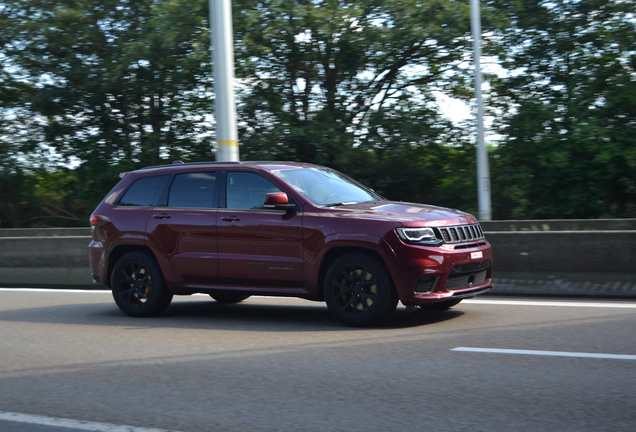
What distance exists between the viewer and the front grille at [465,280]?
26.5ft

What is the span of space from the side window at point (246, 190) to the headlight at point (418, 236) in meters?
1.59

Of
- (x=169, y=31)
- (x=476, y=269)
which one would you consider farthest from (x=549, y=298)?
(x=169, y=31)

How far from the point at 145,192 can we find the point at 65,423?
5.01m

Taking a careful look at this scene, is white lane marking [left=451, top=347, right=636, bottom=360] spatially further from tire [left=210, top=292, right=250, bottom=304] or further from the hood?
tire [left=210, top=292, right=250, bottom=304]

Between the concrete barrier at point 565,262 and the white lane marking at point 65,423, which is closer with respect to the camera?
the white lane marking at point 65,423

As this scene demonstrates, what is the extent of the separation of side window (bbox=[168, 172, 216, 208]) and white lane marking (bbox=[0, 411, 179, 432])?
417 centimetres

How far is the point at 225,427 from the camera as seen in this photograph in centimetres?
489

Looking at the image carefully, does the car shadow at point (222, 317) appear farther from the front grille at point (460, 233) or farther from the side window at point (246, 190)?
the side window at point (246, 190)

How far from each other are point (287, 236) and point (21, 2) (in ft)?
62.6

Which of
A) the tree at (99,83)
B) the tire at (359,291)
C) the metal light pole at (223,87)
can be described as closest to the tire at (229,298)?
the tire at (359,291)

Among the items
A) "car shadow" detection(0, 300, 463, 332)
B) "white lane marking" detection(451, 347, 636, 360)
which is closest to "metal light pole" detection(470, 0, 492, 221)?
"car shadow" detection(0, 300, 463, 332)

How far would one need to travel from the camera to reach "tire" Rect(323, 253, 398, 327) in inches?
314

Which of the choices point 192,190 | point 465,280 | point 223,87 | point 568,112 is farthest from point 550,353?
point 568,112

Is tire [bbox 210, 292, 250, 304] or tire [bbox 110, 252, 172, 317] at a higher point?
tire [bbox 110, 252, 172, 317]
